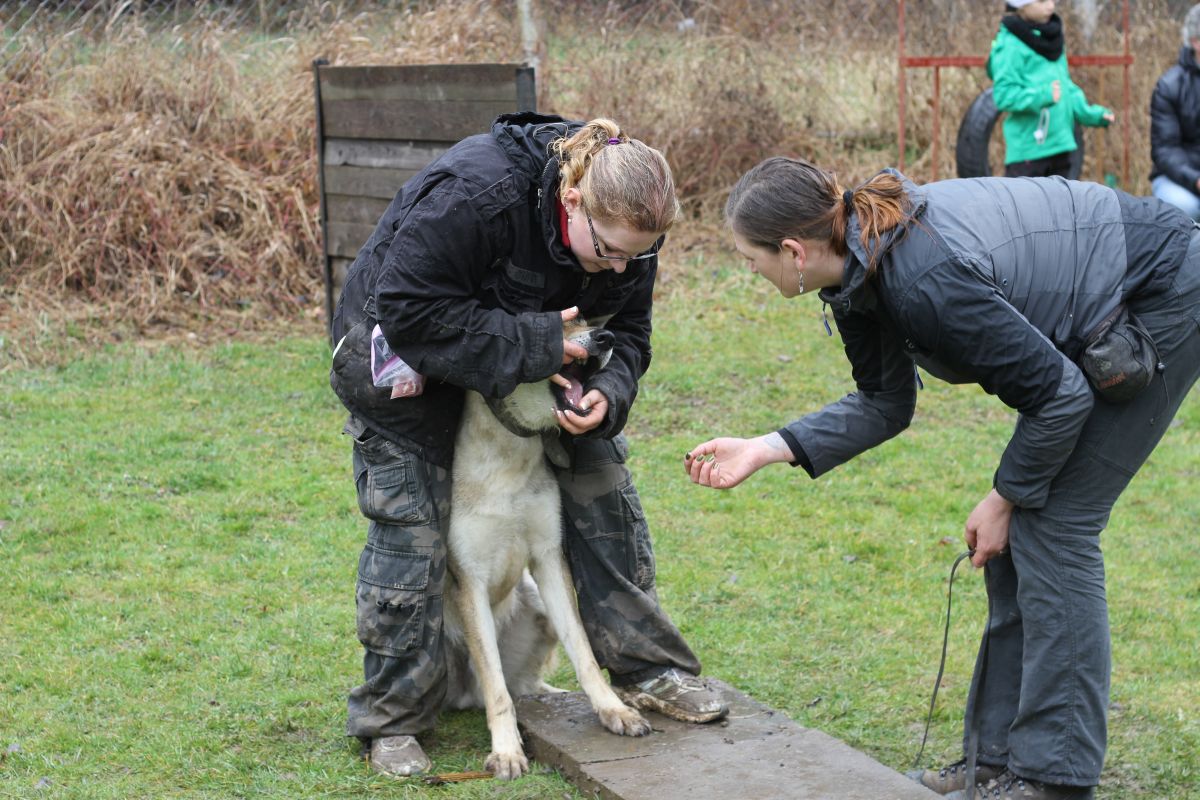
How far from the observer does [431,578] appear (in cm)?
358

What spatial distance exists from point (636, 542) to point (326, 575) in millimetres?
1715

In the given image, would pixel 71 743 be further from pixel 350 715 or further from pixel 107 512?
pixel 107 512

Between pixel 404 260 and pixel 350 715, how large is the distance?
4.57 feet

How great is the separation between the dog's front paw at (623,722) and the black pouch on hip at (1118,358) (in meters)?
1.56

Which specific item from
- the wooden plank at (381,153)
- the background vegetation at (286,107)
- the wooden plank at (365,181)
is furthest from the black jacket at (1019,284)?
the background vegetation at (286,107)

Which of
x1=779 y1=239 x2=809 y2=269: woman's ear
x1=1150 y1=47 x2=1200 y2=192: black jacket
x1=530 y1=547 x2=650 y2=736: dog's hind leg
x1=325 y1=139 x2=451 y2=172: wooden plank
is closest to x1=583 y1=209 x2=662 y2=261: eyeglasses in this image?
x1=779 y1=239 x2=809 y2=269: woman's ear

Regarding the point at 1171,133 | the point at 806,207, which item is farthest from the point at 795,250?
the point at 1171,133

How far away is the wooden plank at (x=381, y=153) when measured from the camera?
7184 millimetres

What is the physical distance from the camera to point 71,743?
3768 millimetres

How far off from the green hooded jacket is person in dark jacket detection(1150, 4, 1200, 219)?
75cm

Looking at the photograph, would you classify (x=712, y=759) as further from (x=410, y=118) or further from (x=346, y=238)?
(x=346, y=238)

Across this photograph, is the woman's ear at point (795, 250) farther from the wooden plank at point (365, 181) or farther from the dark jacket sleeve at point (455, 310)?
the wooden plank at point (365, 181)

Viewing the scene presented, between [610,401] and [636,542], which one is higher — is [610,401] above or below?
above

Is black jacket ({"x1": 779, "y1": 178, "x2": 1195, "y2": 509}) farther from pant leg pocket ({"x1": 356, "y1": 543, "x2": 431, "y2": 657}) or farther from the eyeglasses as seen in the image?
pant leg pocket ({"x1": 356, "y1": 543, "x2": 431, "y2": 657})
